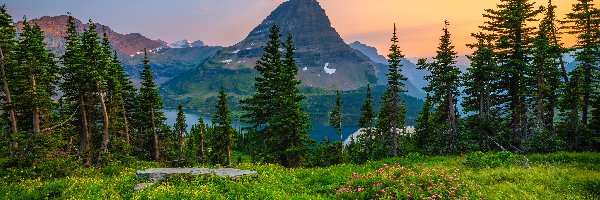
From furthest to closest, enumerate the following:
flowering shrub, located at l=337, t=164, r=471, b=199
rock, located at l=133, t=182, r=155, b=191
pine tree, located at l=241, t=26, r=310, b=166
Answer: pine tree, located at l=241, t=26, r=310, b=166 < rock, located at l=133, t=182, r=155, b=191 < flowering shrub, located at l=337, t=164, r=471, b=199

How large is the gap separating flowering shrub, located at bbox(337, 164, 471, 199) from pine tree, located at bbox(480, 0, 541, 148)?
67.1ft

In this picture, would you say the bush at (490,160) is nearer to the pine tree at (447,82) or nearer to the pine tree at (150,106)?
the pine tree at (447,82)

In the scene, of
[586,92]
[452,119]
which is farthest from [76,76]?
[586,92]

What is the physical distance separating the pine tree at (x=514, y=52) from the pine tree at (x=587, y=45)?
12.4ft

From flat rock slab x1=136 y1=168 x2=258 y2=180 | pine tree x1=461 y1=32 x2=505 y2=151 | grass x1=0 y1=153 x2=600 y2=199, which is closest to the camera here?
grass x1=0 y1=153 x2=600 y2=199

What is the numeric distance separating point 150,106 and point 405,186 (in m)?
39.5

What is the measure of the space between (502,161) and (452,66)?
15273 mm

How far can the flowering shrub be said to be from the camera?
39.4 feet

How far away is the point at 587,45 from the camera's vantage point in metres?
29.9

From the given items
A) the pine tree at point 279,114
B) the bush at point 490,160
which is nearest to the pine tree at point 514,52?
the bush at point 490,160

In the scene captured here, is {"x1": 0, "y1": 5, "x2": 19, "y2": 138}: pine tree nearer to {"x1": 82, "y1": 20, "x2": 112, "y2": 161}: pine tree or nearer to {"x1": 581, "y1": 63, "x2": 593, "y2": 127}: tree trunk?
{"x1": 82, "y1": 20, "x2": 112, "y2": 161}: pine tree

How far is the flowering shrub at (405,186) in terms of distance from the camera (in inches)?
473

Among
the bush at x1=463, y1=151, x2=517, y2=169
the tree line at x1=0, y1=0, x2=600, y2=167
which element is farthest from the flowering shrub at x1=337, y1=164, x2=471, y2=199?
the tree line at x1=0, y1=0, x2=600, y2=167

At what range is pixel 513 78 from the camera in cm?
3147
